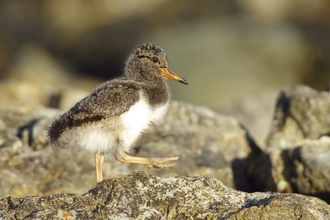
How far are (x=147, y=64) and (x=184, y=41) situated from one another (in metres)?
11.4

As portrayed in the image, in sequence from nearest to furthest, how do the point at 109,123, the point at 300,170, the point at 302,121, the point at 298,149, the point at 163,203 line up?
the point at 163,203
the point at 109,123
the point at 300,170
the point at 298,149
the point at 302,121

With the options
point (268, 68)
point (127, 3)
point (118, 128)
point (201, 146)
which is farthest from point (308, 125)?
point (127, 3)

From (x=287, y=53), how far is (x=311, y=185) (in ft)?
39.0

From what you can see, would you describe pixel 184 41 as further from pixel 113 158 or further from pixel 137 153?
pixel 113 158

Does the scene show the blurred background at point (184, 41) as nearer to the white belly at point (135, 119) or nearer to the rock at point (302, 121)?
the rock at point (302, 121)

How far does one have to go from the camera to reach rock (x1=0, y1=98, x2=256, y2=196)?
580 cm

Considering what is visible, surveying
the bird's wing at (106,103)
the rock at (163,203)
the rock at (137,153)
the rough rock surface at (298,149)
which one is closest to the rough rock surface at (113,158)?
the rock at (137,153)

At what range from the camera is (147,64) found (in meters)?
5.61

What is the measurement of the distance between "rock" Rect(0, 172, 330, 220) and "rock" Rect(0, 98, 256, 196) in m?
1.85

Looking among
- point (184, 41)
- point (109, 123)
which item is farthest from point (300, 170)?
point (184, 41)

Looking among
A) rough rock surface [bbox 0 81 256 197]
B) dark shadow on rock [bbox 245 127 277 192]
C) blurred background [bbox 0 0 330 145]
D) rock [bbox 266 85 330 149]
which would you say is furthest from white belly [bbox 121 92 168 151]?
blurred background [bbox 0 0 330 145]

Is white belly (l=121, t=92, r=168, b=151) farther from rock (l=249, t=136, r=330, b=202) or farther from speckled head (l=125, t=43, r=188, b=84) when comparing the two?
rock (l=249, t=136, r=330, b=202)

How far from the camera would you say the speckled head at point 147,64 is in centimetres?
558

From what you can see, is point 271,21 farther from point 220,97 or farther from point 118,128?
point 118,128
